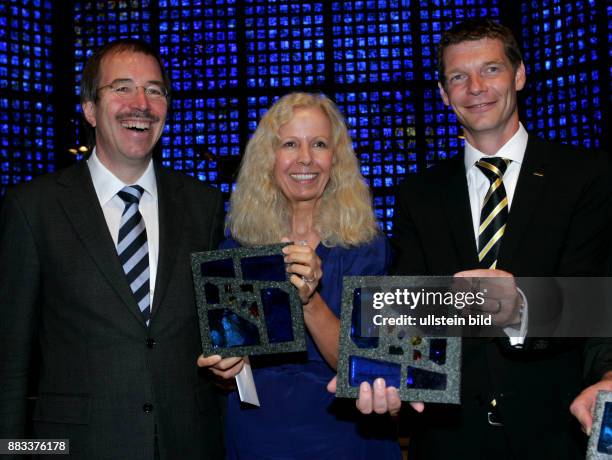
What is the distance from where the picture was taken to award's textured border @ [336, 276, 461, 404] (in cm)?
223

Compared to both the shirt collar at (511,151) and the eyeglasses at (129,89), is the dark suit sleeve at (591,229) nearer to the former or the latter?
the shirt collar at (511,151)

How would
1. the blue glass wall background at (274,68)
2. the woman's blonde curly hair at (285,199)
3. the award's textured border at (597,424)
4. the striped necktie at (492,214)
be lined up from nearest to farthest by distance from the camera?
the award's textured border at (597,424)
the striped necktie at (492,214)
the woman's blonde curly hair at (285,199)
the blue glass wall background at (274,68)

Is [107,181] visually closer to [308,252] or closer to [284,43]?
[308,252]

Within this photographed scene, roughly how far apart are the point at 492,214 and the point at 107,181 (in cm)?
157

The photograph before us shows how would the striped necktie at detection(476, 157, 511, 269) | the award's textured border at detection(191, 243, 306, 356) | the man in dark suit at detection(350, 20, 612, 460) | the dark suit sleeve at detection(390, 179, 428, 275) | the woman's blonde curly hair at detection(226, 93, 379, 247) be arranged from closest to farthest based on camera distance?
the award's textured border at detection(191, 243, 306, 356)
the man in dark suit at detection(350, 20, 612, 460)
the striped necktie at detection(476, 157, 511, 269)
the dark suit sleeve at detection(390, 179, 428, 275)
the woman's blonde curly hair at detection(226, 93, 379, 247)

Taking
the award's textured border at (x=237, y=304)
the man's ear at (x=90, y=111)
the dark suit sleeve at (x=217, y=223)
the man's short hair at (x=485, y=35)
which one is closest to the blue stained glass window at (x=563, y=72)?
the man's short hair at (x=485, y=35)

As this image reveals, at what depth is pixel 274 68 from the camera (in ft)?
47.6

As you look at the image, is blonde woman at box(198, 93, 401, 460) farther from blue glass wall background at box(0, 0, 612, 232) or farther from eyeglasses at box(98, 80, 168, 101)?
blue glass wall background at box(0, 0, 612, 232)

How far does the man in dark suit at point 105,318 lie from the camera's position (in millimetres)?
2803

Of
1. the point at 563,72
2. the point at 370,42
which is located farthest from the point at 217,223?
the point at 370,42

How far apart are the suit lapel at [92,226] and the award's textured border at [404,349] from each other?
36.4 inches

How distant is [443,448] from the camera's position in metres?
2.73

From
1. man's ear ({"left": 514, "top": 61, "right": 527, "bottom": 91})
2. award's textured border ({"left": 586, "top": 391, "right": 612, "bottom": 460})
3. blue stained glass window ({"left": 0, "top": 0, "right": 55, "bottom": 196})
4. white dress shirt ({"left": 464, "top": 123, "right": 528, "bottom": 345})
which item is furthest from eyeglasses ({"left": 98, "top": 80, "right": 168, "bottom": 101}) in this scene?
blue stained glass window ({"left": 0, "top": 0, "right": 55, "bottom": 196})

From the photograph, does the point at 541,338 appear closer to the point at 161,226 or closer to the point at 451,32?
the point at 451,32
